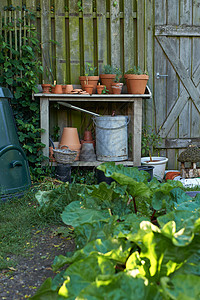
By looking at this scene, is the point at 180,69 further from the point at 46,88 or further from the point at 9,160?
the point at 9,160

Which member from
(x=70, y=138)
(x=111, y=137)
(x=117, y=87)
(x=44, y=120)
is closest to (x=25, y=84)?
(x=44, y=120)

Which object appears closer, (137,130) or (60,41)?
(137,130)

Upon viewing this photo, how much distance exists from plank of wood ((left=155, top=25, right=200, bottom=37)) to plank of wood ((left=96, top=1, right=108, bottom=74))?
0.74 meters

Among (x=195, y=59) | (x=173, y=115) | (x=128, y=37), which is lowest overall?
(x=173, y=115)

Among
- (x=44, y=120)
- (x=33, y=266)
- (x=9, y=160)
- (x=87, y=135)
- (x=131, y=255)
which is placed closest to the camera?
(x=131, y=255)

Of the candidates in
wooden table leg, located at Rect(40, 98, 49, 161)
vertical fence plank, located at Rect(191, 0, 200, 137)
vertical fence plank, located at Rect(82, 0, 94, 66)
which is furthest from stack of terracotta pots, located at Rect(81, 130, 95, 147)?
vertical fence plank, located at Rect(191, 0, 200, 137)

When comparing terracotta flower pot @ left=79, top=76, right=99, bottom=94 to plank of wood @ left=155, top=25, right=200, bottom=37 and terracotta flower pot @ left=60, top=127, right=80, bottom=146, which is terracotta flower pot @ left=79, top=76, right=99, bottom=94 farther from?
plank of wood @ left=155, top=25, right=200, bottom=37

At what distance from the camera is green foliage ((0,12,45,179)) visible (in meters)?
4.35

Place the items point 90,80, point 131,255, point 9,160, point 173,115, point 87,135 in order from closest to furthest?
point 131,255 → point 9,160 → point 90,80 → point 87,135 → point 173,115

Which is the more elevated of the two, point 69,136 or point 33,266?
point 69,136

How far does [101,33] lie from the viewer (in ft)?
15.6

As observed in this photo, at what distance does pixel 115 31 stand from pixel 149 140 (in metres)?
1.54

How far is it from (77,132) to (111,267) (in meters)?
3.57

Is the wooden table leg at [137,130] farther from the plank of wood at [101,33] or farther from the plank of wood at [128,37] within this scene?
the plank of wood at [101,33]
